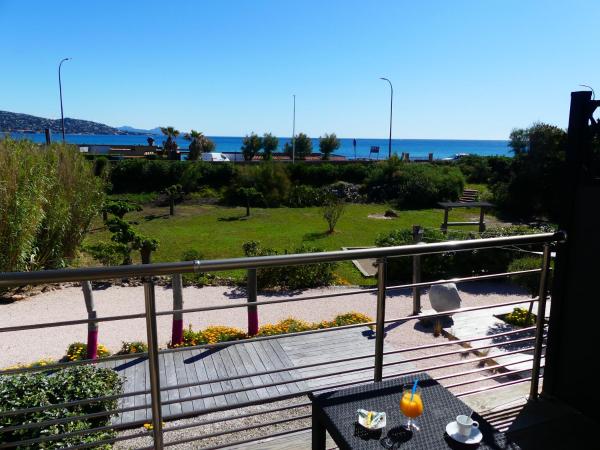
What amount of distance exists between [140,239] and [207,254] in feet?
16.6

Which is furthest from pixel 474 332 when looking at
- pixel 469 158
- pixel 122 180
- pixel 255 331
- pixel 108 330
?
pixel 469 158

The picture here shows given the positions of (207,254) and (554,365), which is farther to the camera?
(207,254)

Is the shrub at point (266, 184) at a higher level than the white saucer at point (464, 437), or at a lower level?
lower

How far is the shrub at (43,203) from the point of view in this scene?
392 inches

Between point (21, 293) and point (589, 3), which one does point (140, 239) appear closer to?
point (21, 293)

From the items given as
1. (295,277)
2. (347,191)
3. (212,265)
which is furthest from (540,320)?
(347,191)

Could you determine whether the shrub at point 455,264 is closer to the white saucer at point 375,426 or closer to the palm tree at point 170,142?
the white saucer at point 375,426

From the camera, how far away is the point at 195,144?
147 ft

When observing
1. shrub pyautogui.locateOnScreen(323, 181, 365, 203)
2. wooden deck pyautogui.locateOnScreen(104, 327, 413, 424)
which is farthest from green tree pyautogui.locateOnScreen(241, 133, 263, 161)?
wooden deck pyautogui.locateOnScreen(104, 327, 413, 424)

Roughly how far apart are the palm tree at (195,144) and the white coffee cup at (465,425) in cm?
4371

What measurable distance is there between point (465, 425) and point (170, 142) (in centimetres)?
4489

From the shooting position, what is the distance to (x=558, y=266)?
2.70 metres

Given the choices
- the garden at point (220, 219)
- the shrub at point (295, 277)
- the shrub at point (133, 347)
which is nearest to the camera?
the garden at point (220, 219)

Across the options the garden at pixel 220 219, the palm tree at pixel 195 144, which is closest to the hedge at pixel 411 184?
the garden at pixel 220 219
